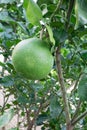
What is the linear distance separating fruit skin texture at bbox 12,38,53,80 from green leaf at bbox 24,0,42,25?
6 cm

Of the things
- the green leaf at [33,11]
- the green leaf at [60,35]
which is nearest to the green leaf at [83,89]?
the green leaf at [60,35]

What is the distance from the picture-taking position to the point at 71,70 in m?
1.34

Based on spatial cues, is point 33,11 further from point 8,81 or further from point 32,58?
point 8,81

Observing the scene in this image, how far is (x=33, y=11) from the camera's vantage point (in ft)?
2.14

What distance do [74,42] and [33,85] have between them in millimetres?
433

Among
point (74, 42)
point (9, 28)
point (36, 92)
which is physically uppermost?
point (9, 28)

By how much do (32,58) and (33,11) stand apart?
0.38 ft

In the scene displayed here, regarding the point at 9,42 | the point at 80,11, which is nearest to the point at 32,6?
the point at 80,11

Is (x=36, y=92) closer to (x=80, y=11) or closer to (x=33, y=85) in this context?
(x=33, y=85)

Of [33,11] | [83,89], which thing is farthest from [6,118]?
[33,11]

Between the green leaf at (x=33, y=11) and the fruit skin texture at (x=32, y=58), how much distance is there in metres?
0.06

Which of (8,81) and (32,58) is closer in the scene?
(32,58)

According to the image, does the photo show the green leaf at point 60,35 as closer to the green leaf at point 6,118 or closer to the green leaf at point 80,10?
the green leaf at point 80,10

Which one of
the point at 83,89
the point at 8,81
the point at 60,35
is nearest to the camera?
the point at 60,35
